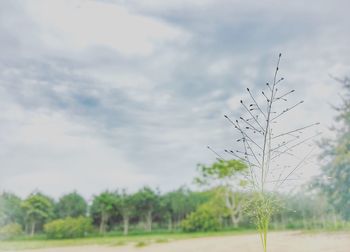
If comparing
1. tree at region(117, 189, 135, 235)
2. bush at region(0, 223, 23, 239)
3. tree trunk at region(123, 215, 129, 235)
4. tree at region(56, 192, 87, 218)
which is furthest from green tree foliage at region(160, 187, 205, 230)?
bush at region(0, 223, 23, 239)

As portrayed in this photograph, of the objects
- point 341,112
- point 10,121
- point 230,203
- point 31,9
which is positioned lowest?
point 230,203

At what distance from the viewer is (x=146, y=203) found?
8.67m

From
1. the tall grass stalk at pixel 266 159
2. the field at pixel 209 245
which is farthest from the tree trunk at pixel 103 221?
the tall grass stalk at pixel 266 159

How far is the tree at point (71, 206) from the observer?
7.65m

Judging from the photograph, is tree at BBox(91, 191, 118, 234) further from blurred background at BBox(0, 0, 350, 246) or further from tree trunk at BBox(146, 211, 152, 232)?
blurred background at BBox(0, 0, 350, 246)

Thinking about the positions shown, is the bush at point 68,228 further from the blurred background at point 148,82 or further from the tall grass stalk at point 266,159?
the tall grass stalk at point 266,159

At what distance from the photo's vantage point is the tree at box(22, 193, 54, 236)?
250 inches

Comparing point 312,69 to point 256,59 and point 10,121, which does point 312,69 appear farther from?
point 10,121

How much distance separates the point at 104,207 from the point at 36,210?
74.1 inches

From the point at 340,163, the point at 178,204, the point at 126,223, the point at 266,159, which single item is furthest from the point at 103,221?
the point at 266,159

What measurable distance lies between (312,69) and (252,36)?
82 centimetres

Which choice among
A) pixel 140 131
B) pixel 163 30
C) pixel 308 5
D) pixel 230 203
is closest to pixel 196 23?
pixel 163 30

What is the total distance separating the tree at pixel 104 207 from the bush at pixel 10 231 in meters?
2.40

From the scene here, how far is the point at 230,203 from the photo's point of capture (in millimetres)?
9992
